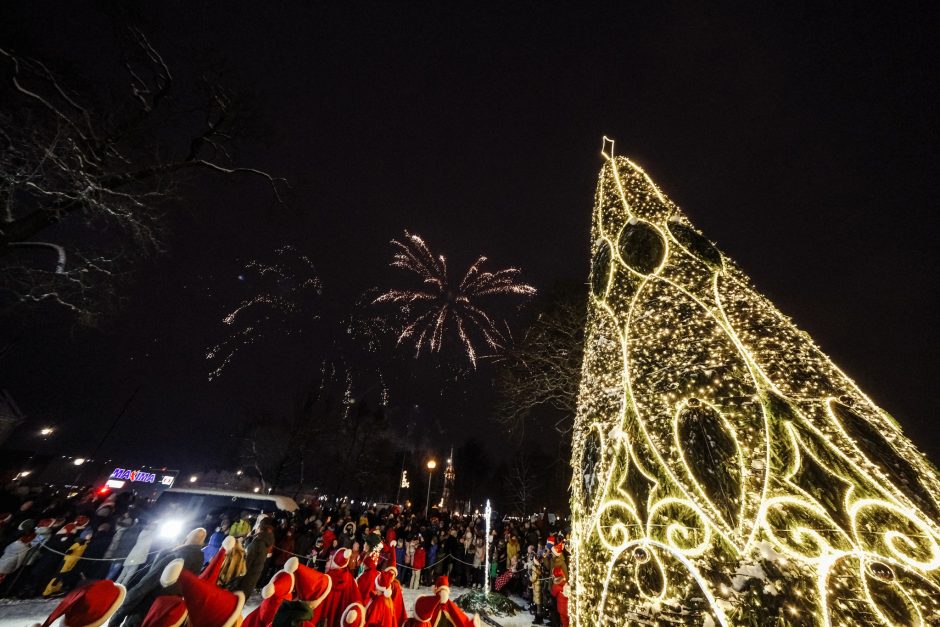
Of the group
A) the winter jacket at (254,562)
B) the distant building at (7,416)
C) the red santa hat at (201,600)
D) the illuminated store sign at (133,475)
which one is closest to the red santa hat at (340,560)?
the winter jacket at (254,562)

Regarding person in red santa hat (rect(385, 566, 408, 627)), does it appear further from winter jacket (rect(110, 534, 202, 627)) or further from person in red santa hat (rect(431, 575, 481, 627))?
winter jacket (rect(110, 534, 202, 627))

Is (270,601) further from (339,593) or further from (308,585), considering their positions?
(339,593)

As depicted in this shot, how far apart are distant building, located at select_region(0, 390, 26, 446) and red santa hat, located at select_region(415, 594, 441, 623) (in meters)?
52.8

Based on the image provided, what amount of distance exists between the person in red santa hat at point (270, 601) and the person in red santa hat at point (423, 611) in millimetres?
1607

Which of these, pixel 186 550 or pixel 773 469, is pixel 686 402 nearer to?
pixel 773 469

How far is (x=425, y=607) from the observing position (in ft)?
15.6

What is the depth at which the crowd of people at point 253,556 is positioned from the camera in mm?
4435

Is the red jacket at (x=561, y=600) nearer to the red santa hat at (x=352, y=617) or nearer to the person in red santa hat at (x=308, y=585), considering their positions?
the red santa hat at (x=352, y=617)

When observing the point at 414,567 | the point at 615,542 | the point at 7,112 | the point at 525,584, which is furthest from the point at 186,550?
the point at 525,584

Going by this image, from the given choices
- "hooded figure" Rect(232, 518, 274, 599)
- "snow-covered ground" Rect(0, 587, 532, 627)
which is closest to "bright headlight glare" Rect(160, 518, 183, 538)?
"snow-covered ground" Rect(0, 587, 532, 627)

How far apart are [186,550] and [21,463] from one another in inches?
1932

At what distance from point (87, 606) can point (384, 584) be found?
351cm

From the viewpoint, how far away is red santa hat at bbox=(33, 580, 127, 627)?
2615mm

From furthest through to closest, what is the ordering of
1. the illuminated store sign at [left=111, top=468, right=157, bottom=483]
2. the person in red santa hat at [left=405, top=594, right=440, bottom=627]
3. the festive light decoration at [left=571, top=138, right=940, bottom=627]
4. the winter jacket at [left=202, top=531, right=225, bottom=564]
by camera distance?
the illuminated store sign at [left=111, top=468, right=157, bottom=483], the winter jacket at [left=202, top=531, right=225, bottom=564], the person in red santa hat at [left=405, top=594, right=440, bottom=627], the festive light decoration at [left=571, top=138, right=940, bottom=627]
